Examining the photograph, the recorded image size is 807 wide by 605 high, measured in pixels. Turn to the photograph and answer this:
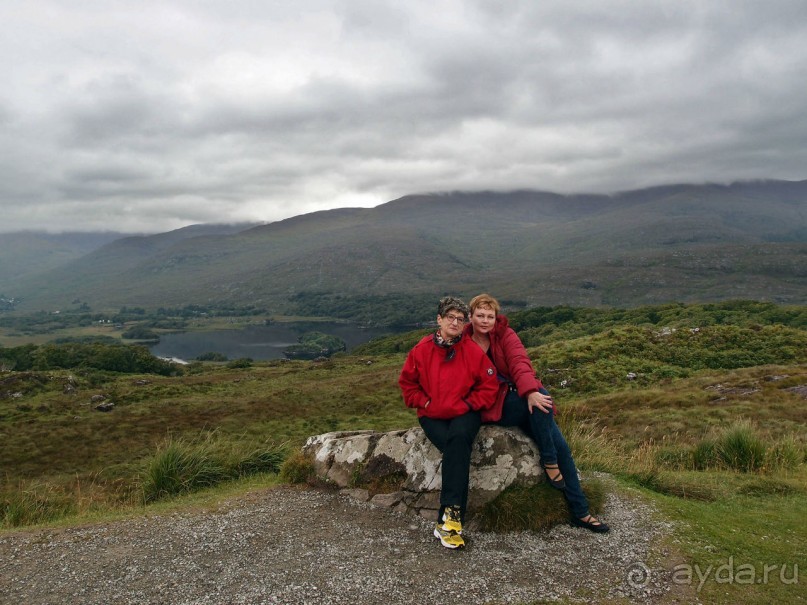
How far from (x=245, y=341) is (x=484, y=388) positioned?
6624 inches

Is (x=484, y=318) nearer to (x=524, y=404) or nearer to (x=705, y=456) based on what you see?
(x=524, y=404)

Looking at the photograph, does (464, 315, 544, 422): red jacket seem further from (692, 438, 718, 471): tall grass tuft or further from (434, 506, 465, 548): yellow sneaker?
(692, 438, 718, 471): tall grass tuft

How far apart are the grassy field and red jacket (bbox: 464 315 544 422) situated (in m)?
2.82

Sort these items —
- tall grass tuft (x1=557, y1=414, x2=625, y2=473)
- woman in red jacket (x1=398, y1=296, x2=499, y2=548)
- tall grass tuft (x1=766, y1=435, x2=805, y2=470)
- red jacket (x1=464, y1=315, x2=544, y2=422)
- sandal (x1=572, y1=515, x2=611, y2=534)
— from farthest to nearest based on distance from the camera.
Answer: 1. tall grass tuft (x1=766, y1=435, x2=805, y2=470)
2. tall grass tuft (x1=557, y1=414, x2=625, y2=473)
3. red jacket (x1=464, y1=315, x2=544, y2=422)
4. woman in red jacket (x1=398, y1=296, x2=499, y2=548)
5. sandal (x1=572, y1=515, x2=611, y2=534)

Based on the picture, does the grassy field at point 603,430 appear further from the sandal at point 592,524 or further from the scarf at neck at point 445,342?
the scarf at neck at point 445,342

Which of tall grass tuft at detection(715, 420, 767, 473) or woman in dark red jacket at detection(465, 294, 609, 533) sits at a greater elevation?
woman in dark red jacket at detection(465, 294, 609, 533)

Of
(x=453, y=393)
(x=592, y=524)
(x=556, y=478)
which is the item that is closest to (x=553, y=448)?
(x=556, y=478)

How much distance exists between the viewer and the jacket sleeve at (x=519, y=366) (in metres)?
7.33

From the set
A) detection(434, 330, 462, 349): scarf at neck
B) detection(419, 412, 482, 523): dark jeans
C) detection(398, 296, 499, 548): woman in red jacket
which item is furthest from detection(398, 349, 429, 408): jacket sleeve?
detection(419, 412, 482, 523): dark jeans

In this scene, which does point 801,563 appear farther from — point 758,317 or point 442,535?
point 758,317

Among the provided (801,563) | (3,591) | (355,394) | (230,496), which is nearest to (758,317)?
(355,394)

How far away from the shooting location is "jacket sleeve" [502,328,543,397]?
24.0ft

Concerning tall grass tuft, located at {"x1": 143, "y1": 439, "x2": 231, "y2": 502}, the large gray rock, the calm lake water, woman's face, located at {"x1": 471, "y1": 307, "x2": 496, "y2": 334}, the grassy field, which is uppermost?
woman's face, located at {"x1": 471, "y1": 307, "x2": 496, "y2": 334}

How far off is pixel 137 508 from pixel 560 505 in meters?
7.55
